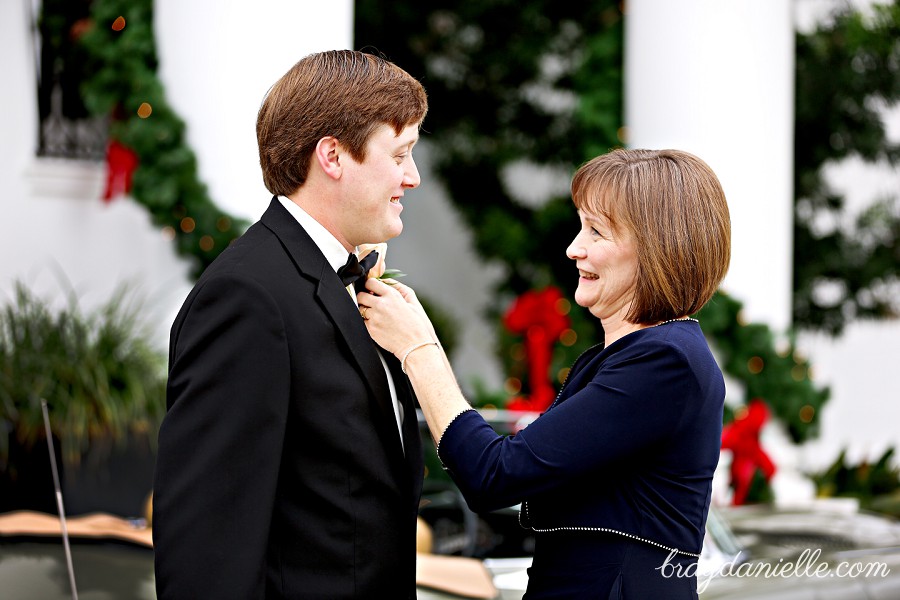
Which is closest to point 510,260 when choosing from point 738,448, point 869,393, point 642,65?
point 642,65

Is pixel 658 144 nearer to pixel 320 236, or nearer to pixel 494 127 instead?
pixel 494 127

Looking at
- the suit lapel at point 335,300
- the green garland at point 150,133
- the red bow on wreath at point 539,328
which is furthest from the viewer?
the red bow on wreath at point 539,328

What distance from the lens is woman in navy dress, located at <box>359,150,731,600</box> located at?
1999 millimetres

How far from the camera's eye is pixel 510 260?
782 centimetres

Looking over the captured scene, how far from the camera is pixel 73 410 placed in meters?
4.53

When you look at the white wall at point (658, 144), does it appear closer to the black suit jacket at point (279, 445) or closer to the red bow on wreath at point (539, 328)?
the red bow on wreath at point (539, 328)

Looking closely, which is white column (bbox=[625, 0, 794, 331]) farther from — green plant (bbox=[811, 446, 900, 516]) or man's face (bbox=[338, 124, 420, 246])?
man's face (bbox=[338, 124, 420, 246])

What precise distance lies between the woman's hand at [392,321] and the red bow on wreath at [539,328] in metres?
4.90

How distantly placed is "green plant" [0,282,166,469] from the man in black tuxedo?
282cm

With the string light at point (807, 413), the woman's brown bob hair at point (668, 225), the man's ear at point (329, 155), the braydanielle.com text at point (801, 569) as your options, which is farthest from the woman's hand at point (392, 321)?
the string light at point (807, 413)

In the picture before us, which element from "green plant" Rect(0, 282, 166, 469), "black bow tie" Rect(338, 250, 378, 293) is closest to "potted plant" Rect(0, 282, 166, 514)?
"green plant" Rect(0, 282, 166, 469)

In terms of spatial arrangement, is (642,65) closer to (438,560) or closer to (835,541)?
(835,541)

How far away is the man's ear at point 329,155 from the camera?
1965 millimetres

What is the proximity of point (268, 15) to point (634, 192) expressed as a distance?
12.8ft
